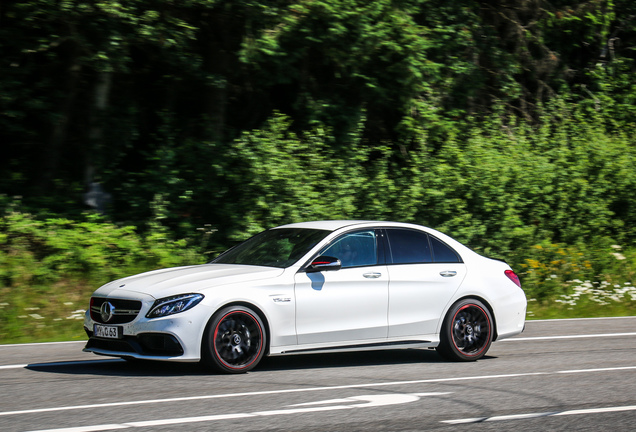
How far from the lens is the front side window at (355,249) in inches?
339

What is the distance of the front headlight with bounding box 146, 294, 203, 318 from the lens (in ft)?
24.5

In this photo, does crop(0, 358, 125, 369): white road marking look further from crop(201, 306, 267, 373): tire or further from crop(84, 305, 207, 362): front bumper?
crop(201, 306, 267, 373): tire

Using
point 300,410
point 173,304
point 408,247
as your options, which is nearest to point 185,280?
point 173,304

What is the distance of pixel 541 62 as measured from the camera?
70.6ft

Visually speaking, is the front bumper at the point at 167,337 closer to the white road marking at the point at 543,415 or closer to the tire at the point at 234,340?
the tire at the point at 234,340

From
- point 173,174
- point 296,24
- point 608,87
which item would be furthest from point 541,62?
point 173,174

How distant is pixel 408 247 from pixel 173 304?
2930mm

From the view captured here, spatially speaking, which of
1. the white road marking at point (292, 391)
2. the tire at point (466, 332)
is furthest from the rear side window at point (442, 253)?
the white road marking at point (292, 391)

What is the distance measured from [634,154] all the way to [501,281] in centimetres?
1093

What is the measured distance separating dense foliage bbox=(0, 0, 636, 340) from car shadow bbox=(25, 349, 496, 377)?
454cm

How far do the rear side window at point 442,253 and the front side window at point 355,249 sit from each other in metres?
0.84

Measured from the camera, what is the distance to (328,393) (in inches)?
274

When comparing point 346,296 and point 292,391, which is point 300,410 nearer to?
point 292,391

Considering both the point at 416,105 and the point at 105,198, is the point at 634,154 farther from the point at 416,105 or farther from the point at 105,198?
the point at 105,198
